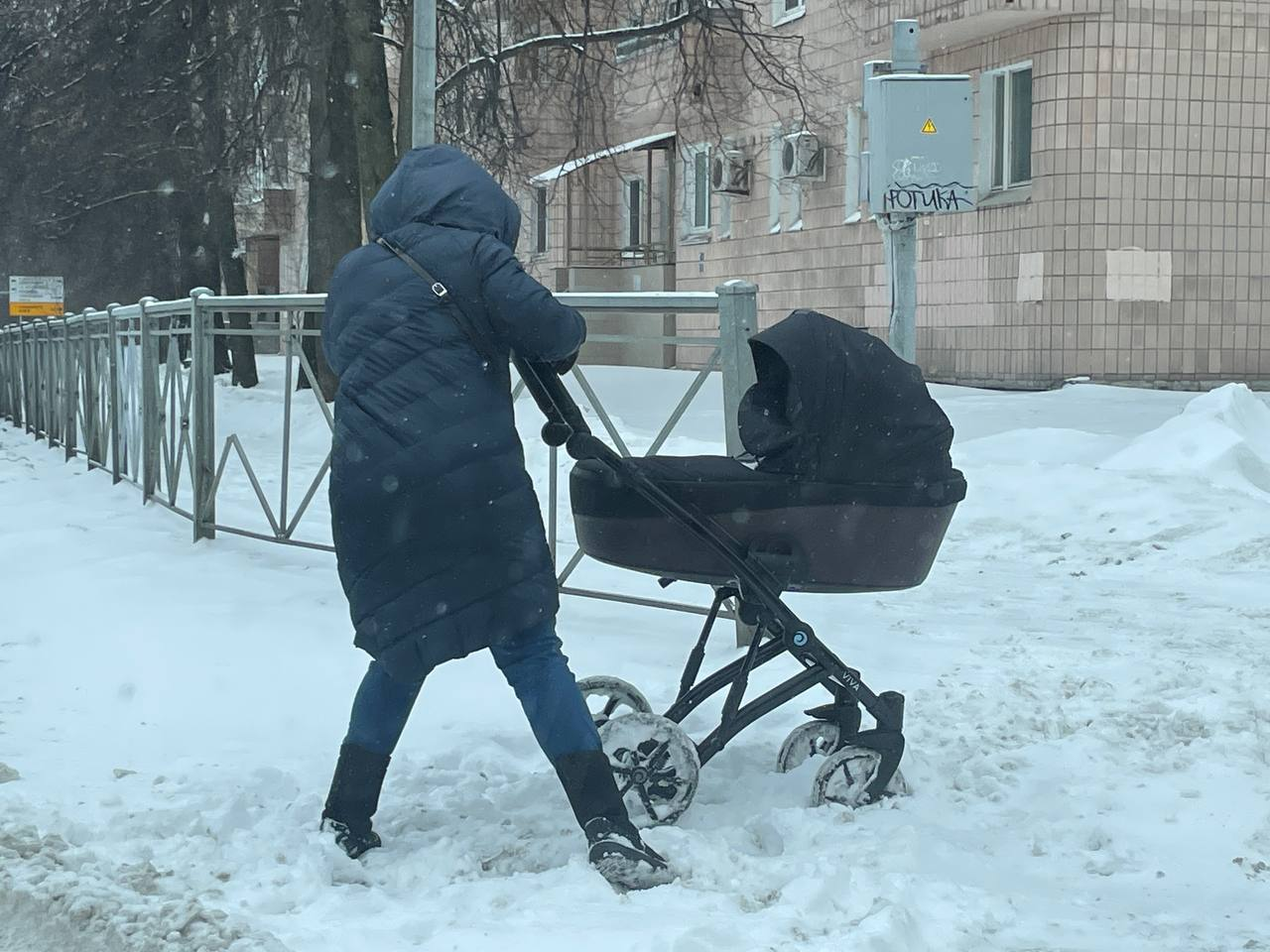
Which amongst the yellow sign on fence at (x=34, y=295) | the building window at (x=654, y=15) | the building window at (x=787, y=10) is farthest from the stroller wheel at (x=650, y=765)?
the yellow sign on fence at (x=34, y=295)

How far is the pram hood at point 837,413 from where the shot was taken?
383cm

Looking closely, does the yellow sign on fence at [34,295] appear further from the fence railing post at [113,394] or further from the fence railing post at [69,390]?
the fence railing post at [113,394]

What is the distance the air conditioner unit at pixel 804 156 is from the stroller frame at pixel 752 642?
56.4 feet

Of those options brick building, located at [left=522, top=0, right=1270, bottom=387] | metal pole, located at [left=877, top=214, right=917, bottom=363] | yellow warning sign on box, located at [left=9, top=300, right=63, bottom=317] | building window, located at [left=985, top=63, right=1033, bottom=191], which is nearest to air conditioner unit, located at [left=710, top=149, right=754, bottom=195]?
brick building, located at [left=522, top=0, right=1270, bottom=387]

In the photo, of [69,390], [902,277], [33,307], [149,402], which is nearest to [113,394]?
[149,402]

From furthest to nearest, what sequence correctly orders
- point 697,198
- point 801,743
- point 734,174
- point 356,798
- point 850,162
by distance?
point 697,198 → point 734,174 → point 850,162 → point 801,743 → point 356,798

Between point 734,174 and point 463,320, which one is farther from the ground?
point 734,174

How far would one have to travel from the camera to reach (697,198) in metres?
25.7

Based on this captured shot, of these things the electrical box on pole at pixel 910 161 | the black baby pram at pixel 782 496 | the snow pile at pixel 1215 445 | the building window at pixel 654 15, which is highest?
the building window at pixel 654 15

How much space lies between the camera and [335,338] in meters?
3.68

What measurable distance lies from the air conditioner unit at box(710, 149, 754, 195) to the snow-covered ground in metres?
15.1

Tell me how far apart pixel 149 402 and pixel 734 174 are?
14.2 meters

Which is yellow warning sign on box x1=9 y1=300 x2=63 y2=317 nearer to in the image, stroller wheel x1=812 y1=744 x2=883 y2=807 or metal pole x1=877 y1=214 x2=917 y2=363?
metal pole x1=877 y1=214 x2=917 y2=363

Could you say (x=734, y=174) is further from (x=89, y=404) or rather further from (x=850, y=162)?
(x=89, y=404)
